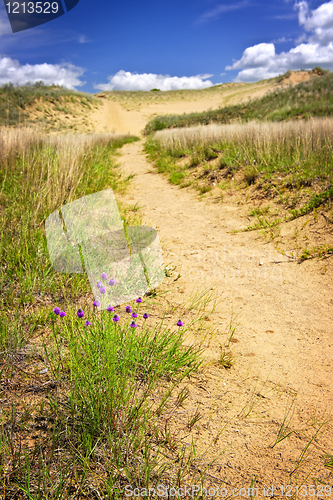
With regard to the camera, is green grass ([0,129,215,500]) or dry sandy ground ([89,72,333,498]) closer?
green grass ([0,129,215,500])

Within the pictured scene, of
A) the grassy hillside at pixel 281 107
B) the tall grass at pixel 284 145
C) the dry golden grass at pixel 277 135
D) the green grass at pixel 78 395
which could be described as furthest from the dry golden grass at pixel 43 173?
the grassy hillside at pixel 281 107

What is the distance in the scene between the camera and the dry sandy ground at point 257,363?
1.30 meters

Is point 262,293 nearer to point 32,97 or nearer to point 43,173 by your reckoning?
point 43,173

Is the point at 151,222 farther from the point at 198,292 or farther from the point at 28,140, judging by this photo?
the point at 28,140

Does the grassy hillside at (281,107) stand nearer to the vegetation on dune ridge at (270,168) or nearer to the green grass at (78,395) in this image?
the vegetation on dune ridge at (270,168)

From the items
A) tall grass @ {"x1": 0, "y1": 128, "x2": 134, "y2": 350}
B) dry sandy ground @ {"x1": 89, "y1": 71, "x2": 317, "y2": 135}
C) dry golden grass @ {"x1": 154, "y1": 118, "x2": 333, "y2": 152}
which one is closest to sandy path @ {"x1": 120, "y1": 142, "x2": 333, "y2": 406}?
tall grass @ {"x1": 0, "y1": 128, "x2": 134, "y2": 350}

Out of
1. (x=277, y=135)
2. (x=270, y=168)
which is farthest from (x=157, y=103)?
(x=270, y=168)

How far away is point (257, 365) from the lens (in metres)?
1.95

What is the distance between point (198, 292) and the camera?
2762 millimetres

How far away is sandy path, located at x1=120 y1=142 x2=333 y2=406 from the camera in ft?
6.40

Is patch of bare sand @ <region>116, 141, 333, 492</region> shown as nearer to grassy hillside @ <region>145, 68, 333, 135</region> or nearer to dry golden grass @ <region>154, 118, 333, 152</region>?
dry golden grass @ <region>154, 118, 333, 152</region>

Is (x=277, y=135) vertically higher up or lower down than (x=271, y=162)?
higher up

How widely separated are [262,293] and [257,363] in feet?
3.27

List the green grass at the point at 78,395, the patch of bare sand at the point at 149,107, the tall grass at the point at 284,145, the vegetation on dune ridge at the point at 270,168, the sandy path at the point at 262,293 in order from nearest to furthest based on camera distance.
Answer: the green grass at the point at 78,395
the sandy path at the point at 262,293
the vegetation on dune ridge at the point at 270,168
the tall grass at the point at 284,145
the patch of bare sand at the point at 149,107
